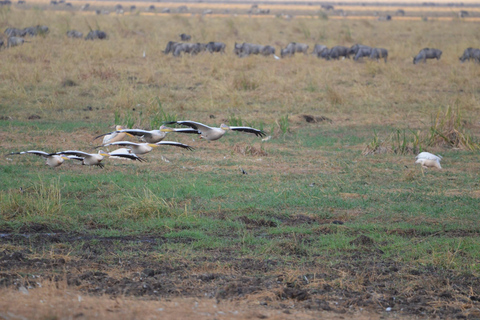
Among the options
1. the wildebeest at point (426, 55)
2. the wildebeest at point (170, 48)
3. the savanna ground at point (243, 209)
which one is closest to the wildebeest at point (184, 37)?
the wildebeest at point (170, 48)

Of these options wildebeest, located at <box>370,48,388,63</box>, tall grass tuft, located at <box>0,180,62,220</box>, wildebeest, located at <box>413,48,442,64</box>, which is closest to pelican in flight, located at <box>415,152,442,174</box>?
tall grass tuft, located at <box>0,180,62,220</box>

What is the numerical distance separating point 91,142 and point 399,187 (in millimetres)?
5147

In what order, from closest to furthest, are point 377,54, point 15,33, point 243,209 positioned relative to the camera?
point 243,209, point 377,54, point 15,33

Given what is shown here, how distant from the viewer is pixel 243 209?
274 inches

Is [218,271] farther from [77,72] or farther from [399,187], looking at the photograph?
[77,72]

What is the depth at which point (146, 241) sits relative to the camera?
234 inches

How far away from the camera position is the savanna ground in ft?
14.8

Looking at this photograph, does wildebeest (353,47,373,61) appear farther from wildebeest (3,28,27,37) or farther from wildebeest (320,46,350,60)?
wildebeest (3,28,27,37)

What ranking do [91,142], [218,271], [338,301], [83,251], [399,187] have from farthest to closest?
[91,142] < [399,187] < [83,251] < [218,271] < [338,301]

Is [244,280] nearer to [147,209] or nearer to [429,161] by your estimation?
[147,209]

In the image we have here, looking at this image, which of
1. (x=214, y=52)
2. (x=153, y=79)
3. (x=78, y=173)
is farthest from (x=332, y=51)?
(x=78, y=173)

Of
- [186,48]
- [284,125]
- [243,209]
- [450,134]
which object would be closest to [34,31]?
[186,48]

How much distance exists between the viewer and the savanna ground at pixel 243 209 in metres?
4.51

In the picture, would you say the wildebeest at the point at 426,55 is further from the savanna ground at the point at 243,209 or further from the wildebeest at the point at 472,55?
the savanna ground at the point at 243,209
